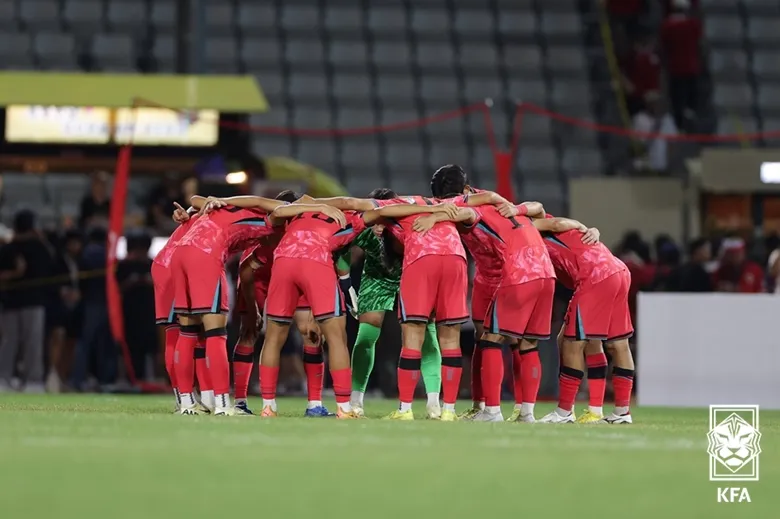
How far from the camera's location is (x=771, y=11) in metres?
29.4

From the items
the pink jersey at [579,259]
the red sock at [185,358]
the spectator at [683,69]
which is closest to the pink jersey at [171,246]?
the red sock at [185,358]

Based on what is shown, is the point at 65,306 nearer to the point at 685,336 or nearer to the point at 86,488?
the point at 685,336

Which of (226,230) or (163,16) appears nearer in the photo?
(226,230)

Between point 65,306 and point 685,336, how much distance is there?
303 inches

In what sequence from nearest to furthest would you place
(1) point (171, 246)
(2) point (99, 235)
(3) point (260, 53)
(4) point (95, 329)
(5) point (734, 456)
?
Answer: (5) point (734, 456) < (1) point (171, 246) < (4) point (95, 329) < (2) point (99, 235) < (3) point (260, 53)

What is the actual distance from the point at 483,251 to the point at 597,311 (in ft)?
3.42

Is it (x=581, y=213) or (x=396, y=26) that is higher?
(x=396, y=26)

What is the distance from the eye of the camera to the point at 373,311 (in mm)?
13578

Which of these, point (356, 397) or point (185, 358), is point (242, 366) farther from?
point (356, 397)

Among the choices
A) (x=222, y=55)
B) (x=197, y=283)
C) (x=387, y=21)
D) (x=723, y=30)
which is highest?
(x=387, y=21)

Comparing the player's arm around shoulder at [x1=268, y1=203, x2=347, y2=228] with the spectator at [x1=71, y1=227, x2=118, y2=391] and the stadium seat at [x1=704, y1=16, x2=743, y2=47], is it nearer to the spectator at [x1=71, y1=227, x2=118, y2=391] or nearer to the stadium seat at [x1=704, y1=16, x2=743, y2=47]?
the spectator at [x1=71, y1=227, x2=118, y2=391]

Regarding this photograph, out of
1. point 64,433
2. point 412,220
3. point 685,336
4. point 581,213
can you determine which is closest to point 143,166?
point 581,213

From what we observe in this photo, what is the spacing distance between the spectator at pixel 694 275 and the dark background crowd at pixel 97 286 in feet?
0.04

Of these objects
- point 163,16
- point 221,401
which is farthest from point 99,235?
point 163,16
